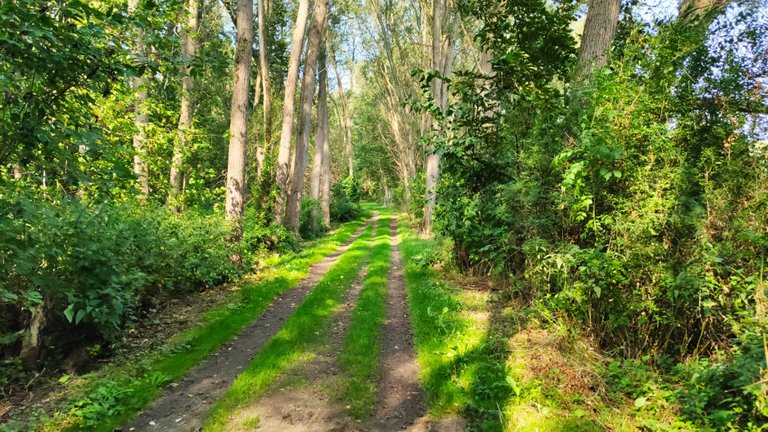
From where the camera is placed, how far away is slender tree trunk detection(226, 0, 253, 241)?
10.4m

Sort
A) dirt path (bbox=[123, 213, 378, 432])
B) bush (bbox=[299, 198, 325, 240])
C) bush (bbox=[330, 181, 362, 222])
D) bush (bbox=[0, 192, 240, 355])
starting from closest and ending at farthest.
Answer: dirt path (bbox=[123, 213, 378, 432]), bush (bbox=[0, 192, 240, 355]), bush (bbox=[299, 198, 325, 240]), bush (bbox=[330, 181, 362, 222])

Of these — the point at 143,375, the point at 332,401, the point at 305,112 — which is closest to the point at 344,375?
the point at 332,401

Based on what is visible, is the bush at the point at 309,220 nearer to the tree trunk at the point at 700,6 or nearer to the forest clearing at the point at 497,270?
the forest clearing at the point at 497,270

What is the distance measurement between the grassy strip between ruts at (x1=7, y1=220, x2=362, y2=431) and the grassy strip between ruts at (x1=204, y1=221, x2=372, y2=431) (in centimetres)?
85

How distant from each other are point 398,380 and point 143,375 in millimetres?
3272

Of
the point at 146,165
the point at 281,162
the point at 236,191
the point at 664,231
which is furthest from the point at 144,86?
the point at 664,231

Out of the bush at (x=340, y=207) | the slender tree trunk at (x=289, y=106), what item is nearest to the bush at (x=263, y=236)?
the slender tree trunk at (x=289, y=106)

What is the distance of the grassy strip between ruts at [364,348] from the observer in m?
4.66

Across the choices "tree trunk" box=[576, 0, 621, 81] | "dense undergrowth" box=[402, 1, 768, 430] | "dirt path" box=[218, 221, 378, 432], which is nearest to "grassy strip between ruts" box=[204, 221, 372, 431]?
"dirt path" box=[218, 221, 378, 432]

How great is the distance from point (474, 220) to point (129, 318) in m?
6.46

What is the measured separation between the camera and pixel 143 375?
502 centimetres

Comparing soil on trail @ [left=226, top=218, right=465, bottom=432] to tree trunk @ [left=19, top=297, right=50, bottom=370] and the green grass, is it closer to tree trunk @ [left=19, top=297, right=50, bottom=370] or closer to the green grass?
the green grass

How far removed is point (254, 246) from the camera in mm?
13430

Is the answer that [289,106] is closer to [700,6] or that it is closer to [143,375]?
[143,375]
